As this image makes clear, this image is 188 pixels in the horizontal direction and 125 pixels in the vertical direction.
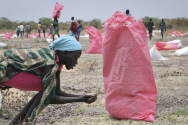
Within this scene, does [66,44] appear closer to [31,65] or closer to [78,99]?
[31,65]

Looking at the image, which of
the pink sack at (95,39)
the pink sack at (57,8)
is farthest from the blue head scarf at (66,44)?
the pink sack at (57,8)

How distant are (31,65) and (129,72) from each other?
950 mm

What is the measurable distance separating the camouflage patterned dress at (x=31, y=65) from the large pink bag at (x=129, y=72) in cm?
68

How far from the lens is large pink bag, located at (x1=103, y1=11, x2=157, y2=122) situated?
2.70 meters

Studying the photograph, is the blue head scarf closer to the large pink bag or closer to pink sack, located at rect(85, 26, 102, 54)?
the large pink bag

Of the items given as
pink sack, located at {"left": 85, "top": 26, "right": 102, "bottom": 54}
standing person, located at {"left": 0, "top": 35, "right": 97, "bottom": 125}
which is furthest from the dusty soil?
pink sack, located at {"left": 85, "top": 26, "right": 102, "bottom": 54}

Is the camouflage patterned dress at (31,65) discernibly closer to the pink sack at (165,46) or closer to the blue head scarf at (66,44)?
the blue head scarf at (66,44)

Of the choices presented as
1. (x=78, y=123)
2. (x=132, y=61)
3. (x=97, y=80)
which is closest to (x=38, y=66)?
(x=78, y=123)

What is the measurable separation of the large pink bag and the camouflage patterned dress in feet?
2.23

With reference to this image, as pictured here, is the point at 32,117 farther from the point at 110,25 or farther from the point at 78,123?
the point at 110,25

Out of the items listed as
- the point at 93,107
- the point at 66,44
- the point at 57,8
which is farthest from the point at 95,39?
the point at 66,44

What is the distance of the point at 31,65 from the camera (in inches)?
90.3

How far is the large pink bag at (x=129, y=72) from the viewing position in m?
2.70

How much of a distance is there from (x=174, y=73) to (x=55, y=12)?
23.7 feet
